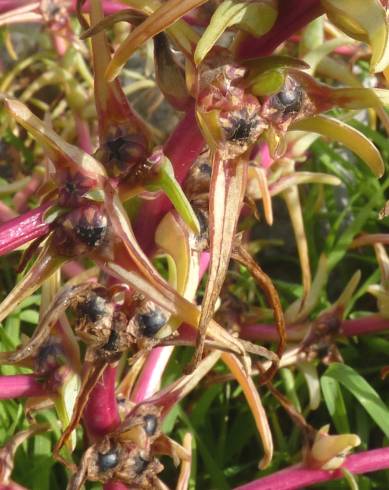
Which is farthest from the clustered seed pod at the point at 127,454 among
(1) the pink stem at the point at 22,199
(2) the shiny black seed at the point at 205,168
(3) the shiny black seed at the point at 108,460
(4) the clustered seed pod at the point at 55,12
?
(4) the clustered seed pod at the point at 55,12

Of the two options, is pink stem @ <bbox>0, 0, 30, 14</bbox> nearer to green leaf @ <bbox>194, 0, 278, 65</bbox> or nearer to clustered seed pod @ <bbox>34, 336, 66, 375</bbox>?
clustered seed pod @ <bbox>34, 336, 66, 375</bbox>

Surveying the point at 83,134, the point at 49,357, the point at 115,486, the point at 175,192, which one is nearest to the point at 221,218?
the point at 175,192

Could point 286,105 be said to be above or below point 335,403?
above

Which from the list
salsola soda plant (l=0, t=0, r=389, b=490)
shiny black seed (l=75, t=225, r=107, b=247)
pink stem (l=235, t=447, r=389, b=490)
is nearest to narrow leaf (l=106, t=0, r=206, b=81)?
salsola soda plant (l=0, t=0, r=389, b=490)

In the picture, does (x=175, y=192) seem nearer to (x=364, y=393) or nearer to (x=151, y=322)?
(x=151, y=322)

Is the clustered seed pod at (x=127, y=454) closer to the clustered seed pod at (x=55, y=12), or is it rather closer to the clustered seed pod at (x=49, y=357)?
the clustered seed pod at (x=49, y=357)

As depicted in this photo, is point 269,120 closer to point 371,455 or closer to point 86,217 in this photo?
point 86,217
